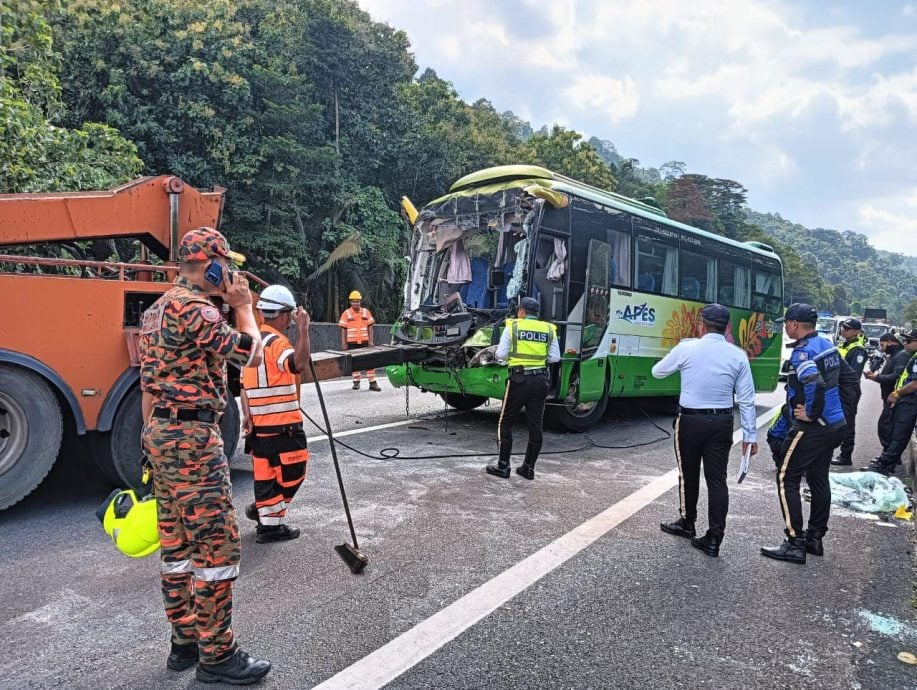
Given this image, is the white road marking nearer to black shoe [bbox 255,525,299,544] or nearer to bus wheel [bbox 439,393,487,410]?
black shoe [bbox 255,525,299,544]

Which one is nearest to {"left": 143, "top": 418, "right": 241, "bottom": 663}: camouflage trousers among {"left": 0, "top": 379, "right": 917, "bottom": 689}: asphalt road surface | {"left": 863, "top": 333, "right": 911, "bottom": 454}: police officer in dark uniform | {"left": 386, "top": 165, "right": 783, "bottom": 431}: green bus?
{"left": 0, "top": 379, "right": 917, "bottom": 689}: asphalt road surface

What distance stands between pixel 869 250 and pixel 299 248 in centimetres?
21479

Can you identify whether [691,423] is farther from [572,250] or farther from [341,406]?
[341,406]

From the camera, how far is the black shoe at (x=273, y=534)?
171 inches

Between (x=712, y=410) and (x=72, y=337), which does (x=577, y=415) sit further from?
(x=72, y=337)

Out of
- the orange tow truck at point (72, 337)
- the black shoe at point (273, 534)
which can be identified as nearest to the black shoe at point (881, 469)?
the black shoe at point (273, 534)

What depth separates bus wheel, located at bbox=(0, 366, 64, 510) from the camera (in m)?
4.53

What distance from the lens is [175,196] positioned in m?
5.59

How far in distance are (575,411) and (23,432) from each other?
6232 millimetres

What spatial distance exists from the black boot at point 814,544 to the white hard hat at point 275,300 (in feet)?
12.7

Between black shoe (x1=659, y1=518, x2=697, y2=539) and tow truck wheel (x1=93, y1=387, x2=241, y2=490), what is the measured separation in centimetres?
340

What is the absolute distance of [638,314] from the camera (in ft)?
30.5

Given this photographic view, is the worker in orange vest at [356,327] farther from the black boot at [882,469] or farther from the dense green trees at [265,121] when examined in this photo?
the black boot at [882,469]

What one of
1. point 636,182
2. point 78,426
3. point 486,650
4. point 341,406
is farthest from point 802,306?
point 636,182
